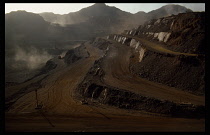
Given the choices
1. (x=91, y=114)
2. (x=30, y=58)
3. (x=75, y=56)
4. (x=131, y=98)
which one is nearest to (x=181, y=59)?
(x=131, y=98)

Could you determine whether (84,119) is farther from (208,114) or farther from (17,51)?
(17,51)

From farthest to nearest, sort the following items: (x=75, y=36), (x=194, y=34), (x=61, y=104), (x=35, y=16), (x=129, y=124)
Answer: (x=75, y=36), (x=35, y=16), (x=194, y=34), (x=61, y=104), (x=129, y=124)

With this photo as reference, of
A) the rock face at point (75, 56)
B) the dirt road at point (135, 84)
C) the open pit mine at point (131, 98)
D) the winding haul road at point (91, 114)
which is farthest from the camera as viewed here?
the rock face at point (75, 56)

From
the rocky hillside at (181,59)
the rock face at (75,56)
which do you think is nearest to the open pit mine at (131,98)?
the rocky hillside at (181,59)

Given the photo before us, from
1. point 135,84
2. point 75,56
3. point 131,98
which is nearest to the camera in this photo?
point 131,98

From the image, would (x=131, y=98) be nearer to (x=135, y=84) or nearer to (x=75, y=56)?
(x=135, y=84)

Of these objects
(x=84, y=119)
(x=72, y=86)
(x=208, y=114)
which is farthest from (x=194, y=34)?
(x=84, y=119)

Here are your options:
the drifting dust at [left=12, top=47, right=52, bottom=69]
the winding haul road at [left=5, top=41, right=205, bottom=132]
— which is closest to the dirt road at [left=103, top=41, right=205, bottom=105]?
the winding haul road at [left=5, top=41, right=205, bottom=132]

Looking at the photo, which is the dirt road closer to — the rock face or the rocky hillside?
the rocky hillside

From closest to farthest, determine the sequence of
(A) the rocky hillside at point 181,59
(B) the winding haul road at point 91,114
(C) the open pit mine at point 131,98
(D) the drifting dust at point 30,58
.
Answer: (B) the winding haul road at point 91,114 < (C) the open pit mine at point 131,98 < (A) the rocky hillside at point 181,59 < (D) the drifting dust at point 30,58

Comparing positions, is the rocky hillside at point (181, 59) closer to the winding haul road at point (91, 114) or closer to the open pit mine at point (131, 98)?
the open pit mine at point (131, 98)

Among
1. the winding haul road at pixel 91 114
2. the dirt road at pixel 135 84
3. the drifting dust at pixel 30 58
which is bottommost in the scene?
the winding haul road at pixel 91 114
